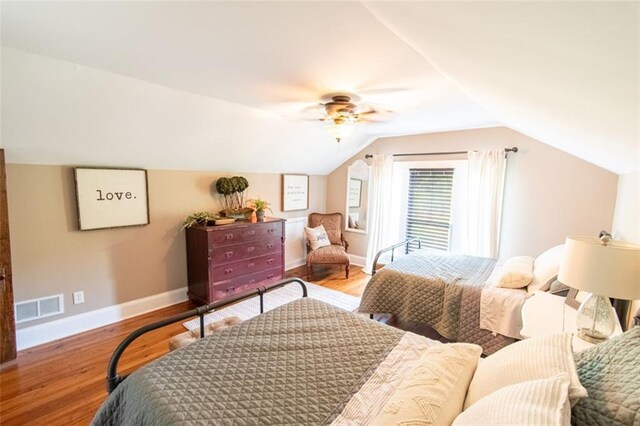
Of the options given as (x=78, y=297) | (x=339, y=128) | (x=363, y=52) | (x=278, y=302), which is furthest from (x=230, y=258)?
(x=363, y=52)

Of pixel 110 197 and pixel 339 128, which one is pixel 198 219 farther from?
pixel 339 128

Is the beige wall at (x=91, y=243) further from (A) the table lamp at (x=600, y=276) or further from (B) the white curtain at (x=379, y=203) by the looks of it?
(A) the table lamp at (x=600, y=276)

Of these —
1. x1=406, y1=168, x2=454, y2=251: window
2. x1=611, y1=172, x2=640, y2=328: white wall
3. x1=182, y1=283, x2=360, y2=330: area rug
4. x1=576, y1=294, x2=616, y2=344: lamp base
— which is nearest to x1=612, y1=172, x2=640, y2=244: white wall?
x1=611, y1=172, x2=640, y2=328: white wall

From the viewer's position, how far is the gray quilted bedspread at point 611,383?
747 millimetres

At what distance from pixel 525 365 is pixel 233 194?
3.74m

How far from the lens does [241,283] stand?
3.68 meters

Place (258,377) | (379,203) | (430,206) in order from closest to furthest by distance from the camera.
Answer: (258,377) < (430,206) < (379,203)

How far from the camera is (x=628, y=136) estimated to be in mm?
1394

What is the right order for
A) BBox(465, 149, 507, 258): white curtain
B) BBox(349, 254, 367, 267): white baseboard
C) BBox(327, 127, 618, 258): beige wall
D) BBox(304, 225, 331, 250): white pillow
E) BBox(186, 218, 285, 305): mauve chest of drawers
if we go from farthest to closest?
BBox(349, 254, 367, 267): white baseboard
BBox(304, 225, 331, 250): white pillow
BBox(465, 149, 507, 258): white curtain
BBox(186, 218, 285, 305): mauve chest of drawers
BBox(327, 127, 618, 258): beige wall

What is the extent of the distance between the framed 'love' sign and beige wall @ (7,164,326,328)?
9 centimetres

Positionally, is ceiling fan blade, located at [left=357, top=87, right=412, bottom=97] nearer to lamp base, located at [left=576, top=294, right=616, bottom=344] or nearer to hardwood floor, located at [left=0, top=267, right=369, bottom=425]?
lamp base, located at [left=576, top=294, right=616, bottom=344]

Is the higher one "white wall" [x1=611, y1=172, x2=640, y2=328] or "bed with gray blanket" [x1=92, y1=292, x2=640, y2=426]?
"white wall" [x1=611, y1=172, x2=640, y2=328]

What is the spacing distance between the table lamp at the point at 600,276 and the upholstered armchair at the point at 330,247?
316 centimetres

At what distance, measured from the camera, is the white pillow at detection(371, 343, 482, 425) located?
0.97m
